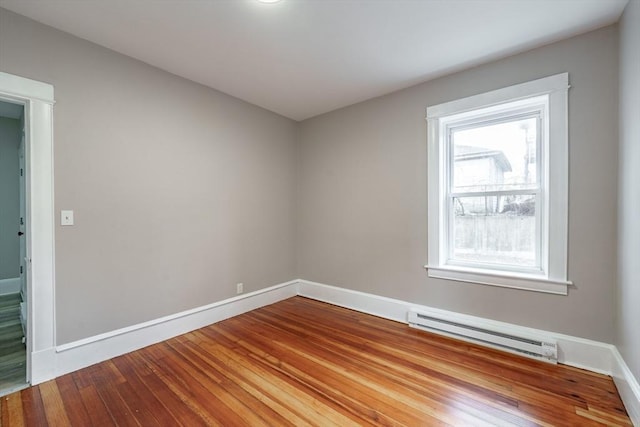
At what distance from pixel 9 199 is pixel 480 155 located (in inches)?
258

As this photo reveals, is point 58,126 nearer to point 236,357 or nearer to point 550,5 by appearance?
point 236,357

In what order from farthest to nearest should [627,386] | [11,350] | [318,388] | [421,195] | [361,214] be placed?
[361,214]
[421,195]
[11,350]
[318,388]
[627,386]

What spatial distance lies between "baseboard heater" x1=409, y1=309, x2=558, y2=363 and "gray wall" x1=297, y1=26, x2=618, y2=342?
141 millimetres

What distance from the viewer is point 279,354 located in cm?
246

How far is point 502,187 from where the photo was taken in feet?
8.70

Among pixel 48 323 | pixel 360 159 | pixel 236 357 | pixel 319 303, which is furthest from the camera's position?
pixel 319 303

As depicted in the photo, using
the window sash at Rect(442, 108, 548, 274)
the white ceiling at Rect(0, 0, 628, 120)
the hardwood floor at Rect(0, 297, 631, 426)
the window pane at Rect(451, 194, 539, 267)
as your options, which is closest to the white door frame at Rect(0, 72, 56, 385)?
the hardwood floor at Rect(0, 297, 631, 426)

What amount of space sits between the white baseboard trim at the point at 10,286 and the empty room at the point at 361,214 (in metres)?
1.09

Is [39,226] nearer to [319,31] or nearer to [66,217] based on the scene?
[66,217]

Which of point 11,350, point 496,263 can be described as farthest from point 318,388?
point 11,350

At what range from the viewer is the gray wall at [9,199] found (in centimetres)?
407

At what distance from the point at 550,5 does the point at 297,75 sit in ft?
6.82

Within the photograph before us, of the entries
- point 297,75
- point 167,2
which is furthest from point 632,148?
point 167,2

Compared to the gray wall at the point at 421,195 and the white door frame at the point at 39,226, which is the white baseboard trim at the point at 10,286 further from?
the gray wall at the point at 421,195
